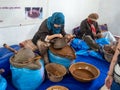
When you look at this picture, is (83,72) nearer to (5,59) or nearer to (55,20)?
(55,20)

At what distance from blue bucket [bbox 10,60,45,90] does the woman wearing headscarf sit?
0.41 m

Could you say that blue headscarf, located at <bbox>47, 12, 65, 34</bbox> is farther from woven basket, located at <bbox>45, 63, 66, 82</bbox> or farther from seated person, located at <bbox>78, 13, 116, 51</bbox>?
seated person, located at <bbox>78, 13, 116, 51</bbox>

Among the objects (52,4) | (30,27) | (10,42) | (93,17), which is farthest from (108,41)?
(10,42)

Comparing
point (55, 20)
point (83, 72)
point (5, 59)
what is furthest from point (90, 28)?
point (5, 59)

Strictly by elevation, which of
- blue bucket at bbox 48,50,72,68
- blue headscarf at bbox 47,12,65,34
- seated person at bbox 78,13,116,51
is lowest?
blue bucket at bbox 48,50,72,68

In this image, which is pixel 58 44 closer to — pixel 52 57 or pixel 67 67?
pixel 52 57

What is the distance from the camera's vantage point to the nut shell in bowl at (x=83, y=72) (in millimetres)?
2053

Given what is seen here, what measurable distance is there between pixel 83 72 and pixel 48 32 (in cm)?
73

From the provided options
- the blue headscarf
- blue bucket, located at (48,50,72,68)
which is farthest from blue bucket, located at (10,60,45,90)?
the blue headscarf

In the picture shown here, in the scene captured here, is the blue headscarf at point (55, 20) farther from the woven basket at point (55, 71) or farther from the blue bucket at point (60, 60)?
the woven basket at point (55, 71)

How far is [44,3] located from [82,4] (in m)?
1.06

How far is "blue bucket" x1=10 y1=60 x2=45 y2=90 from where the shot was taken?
1.81m

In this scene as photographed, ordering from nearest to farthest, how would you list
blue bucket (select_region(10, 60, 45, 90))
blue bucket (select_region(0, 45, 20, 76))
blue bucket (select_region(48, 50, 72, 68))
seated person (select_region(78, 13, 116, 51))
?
1. blue bucket (select_region(10, 60, 45, 90))
2. blue bucket (select_region(0, 45, 20, 76))
3. blue bucket (select_region(48, 50, 72, 68))
4. seated person (select_region(78, 13, 116, 51))

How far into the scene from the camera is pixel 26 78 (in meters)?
1.82
